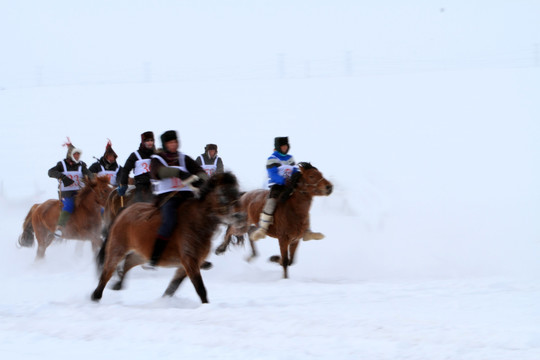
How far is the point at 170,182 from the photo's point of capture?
8297 mm

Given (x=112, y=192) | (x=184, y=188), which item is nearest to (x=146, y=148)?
(x=112, y=192)

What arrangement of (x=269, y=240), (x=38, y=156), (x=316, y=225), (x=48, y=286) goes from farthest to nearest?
1. (x=38, y=156)
2. (x=316, y=225)
3. (x=269, y=240)
4. (x=48, y=286)

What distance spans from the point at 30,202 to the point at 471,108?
22797 mm

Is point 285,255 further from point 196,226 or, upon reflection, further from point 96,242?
point 96,242

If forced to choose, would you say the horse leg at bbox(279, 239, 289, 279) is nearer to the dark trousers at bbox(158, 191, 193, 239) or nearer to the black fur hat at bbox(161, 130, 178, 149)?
the dark trousers at bbox(158, 191, 193, 239)

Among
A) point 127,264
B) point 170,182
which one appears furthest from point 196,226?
point 127,264

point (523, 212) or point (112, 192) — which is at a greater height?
point (112, 192)

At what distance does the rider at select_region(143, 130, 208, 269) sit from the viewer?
7887mm

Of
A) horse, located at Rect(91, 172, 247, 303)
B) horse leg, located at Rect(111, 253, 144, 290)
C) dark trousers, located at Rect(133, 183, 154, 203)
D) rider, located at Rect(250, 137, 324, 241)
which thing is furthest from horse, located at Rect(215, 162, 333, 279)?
horse, located at Rect(91, 172, 247, 303)

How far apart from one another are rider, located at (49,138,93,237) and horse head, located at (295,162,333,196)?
15.8 ft

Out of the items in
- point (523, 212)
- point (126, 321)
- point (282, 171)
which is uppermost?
point (282, 171)

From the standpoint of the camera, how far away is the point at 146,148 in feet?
39.0

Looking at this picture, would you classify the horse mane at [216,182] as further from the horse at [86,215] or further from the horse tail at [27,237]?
the horse tail at [27,237]

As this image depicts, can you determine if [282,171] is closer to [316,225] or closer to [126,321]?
[126,321]
